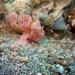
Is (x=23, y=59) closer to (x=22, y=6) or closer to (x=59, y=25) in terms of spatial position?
(x=59, y=25)

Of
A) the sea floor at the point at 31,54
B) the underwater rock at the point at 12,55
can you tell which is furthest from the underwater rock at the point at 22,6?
the underwater rock at the point at 12,55

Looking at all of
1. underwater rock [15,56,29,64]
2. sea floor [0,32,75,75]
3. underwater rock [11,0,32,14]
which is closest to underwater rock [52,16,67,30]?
sea floor [0,32,75,75]

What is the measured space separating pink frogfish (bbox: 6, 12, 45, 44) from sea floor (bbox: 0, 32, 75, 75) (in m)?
0.07

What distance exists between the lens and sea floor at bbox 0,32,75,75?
7.79 feet

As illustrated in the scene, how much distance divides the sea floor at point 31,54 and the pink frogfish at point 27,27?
71mm

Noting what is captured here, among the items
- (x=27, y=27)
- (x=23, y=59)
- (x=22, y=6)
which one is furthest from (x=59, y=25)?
(x=23, y=59)

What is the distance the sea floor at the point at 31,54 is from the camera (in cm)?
237

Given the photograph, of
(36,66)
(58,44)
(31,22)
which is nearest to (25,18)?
(31,22)

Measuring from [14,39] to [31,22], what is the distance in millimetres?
267

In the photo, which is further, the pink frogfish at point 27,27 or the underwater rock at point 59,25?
Answer: the underwater rock at point 59,25

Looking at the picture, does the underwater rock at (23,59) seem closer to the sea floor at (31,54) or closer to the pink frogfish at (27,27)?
the sea floor at (31,54)

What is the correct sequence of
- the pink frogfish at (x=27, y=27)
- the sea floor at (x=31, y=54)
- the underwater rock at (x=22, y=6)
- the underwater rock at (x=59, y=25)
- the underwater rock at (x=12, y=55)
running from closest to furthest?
1. the sea floor at (x=31, y=54)
2. the underwater rock at (x=12, y=55)
3. the pink frogfish at (x=27, y=27)
4. the underwater rock at (x=59, y=25)
5. the underwater rock at (x=22, y=6)

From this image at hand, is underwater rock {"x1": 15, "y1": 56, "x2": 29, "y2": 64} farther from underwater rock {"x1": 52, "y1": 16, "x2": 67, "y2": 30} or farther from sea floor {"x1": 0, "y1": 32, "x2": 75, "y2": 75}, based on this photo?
underwater rock {"x1": 52, "y1": 16, "x2": 67, "y2": 30}

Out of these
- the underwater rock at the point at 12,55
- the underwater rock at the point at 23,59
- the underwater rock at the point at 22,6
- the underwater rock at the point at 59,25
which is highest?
the underwater rock at the point at 22,6
